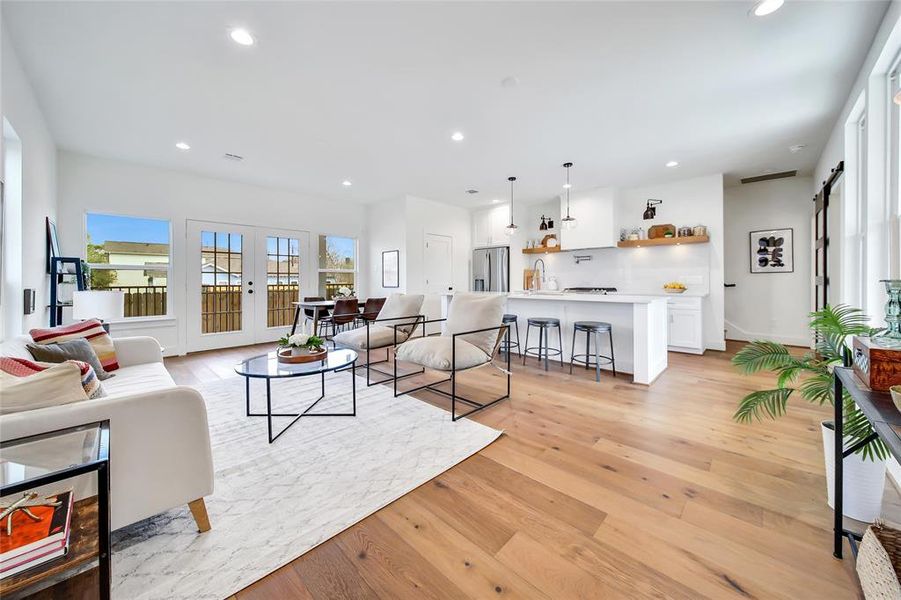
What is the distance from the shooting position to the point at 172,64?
256 cm

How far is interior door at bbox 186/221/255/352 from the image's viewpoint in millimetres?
5223

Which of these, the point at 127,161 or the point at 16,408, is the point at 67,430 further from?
the point at 127,161

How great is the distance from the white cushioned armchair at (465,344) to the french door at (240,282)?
3888mm

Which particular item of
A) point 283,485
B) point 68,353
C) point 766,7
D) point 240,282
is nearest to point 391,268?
point 240,282

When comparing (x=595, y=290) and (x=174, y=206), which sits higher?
(x=174, y=206)

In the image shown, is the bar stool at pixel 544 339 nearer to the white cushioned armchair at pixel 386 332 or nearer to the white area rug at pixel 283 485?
the white cushioned armchair at pixel 386 332

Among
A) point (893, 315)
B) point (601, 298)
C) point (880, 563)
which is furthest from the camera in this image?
point (601, 298)

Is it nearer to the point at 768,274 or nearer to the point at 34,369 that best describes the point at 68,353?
the point at 34,369

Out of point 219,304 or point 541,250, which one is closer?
point 219,304

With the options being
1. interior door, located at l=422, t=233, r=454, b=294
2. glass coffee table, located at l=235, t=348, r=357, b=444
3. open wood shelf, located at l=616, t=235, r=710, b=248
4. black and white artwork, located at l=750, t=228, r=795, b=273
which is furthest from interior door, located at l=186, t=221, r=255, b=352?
black and white artwork, located at l=750, t=228, r=795, b=273

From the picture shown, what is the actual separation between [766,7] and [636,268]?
4418 mm

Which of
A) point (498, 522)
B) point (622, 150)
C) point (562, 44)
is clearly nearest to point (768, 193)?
point (622, 150)

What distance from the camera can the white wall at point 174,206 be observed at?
169 inches

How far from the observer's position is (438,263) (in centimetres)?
704
